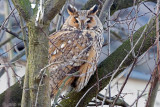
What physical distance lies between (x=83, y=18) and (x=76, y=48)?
1.38 feet

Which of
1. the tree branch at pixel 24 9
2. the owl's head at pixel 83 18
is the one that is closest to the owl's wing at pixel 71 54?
the owl's head at pixel 83 18

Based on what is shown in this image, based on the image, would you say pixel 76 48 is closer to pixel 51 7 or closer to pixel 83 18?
pixel 83 18

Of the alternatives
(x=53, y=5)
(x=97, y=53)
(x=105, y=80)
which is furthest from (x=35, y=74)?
(x=97, y=53)

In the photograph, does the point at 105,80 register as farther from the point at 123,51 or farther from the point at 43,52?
the point at 43,52

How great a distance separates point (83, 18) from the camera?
3389mm

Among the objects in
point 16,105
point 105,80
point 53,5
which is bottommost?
point 16,105

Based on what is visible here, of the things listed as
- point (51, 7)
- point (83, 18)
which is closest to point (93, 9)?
point (83, 18)

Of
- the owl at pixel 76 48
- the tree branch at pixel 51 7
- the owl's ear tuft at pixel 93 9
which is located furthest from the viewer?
the owl's ear tuft at pixel 93 9

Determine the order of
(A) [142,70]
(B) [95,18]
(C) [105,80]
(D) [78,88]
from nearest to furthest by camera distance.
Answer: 1. (C) [105,80]
2. (D) [78,88]
3. (B) [95,18]
4. (A) [142,70]

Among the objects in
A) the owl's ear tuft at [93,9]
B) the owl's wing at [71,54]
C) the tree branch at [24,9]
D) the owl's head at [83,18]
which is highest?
the owl's ear tuft at [93,9]

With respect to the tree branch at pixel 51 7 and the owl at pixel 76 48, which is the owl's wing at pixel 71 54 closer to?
the owl at pixel 76 48

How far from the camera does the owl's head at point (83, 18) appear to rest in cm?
338

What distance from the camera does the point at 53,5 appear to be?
167 centimetres

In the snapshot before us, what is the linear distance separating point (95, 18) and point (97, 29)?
12 cm
